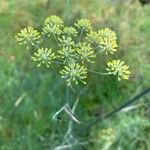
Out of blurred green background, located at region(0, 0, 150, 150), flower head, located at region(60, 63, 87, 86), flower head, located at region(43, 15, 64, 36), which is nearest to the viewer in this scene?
flower head, located at region(60, 63, 87, 86)

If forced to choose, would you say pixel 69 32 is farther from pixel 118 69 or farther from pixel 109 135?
pixel 109 135

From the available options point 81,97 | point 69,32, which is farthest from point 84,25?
point 81,97

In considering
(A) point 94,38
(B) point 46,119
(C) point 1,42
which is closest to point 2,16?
(C) point 1,42

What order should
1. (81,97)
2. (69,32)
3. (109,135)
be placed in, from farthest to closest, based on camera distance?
1. (81,97)
2. (109,135)
3. (69,32)

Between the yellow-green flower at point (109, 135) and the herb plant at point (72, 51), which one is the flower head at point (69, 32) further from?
the yellow-green flower at point (109, 135)

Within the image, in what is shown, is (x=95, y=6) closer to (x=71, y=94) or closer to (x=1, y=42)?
(x=1, y=42)

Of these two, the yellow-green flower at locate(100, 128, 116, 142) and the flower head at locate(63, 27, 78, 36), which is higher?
the flower head at locate(63, 27, 78, 36)

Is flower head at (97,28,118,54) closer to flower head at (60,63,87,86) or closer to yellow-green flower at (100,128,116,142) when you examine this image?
flower head at (60,63,87,86)

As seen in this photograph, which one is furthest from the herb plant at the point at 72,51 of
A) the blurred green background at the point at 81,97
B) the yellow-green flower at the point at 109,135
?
the yellow-green flower at the point at 109,135

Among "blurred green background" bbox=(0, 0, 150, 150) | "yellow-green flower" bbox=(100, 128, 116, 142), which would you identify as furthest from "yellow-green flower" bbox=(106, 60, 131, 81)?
"yellow-green flower" bbox=(100, 128, 116, 142)
